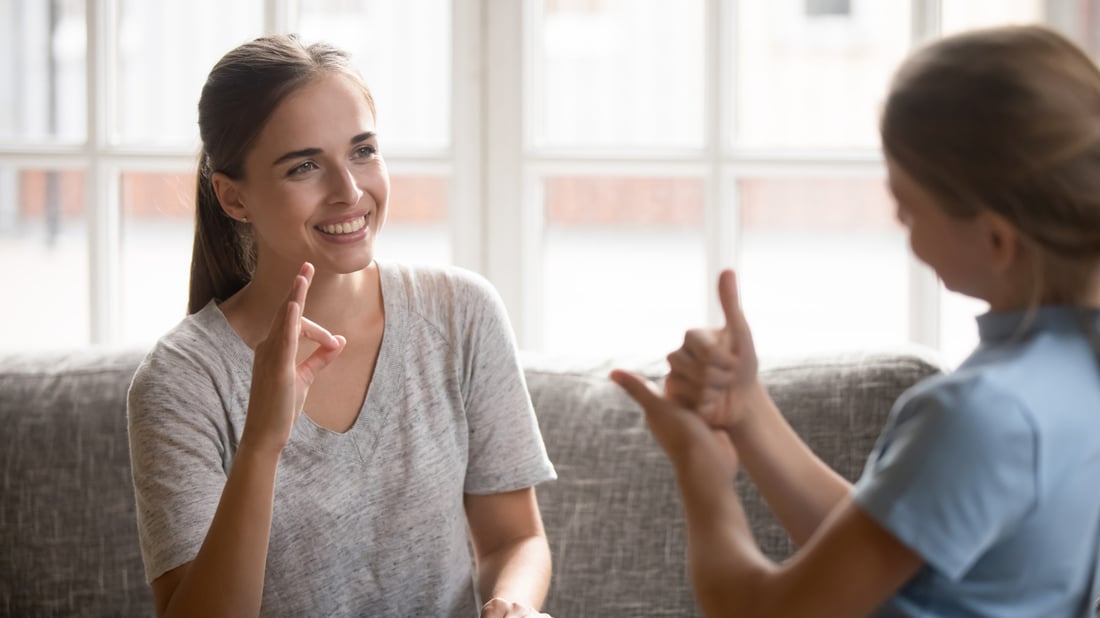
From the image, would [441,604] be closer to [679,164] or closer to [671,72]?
[679,164]

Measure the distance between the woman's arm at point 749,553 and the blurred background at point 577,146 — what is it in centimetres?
141

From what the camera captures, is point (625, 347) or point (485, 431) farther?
point (625, 347)

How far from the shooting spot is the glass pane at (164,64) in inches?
103

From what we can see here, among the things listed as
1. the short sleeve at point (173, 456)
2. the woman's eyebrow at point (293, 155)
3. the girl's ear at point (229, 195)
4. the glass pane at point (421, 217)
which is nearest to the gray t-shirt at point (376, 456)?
the short sleeve at point (173, 456)

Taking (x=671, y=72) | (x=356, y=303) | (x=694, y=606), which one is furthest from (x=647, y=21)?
(x=694, y=606)

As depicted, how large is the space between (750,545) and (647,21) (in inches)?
66.9

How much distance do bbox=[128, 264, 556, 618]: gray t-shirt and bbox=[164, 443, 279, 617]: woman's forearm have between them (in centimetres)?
9

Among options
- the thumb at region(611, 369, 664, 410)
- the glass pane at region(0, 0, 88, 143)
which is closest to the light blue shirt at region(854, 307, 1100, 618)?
the thumb at region(611, 369, 664, 410)

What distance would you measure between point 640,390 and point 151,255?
6.10 feet

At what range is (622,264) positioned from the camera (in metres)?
2.67

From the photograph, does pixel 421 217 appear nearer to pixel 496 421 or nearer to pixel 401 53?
pixel 401 53

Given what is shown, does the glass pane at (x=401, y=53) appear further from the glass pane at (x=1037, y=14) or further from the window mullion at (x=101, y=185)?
the glass pane at (x=1037, y=14)

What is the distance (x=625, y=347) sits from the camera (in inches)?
106

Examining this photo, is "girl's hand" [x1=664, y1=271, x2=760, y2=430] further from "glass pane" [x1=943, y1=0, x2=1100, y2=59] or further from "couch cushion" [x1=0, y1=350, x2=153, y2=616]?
"glass pane" [x1=943, y1=0, x2=1100, y2=59]
